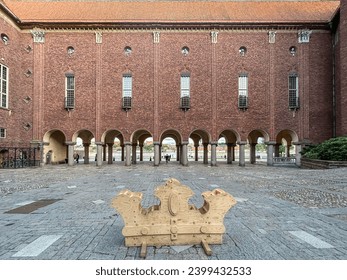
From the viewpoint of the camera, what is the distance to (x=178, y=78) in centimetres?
2372

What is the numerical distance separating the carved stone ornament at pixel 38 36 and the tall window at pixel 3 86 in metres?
4.49

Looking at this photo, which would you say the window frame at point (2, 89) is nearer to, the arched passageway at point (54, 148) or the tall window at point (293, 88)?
the arched passageway at point (54, 148)

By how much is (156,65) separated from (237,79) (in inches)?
339

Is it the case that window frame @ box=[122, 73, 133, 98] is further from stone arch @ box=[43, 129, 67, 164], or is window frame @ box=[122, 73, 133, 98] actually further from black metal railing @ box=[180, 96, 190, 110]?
stone arch @ box=[43, 129, 67, 164]

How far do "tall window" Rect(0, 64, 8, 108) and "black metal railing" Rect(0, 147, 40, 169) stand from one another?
4265mm

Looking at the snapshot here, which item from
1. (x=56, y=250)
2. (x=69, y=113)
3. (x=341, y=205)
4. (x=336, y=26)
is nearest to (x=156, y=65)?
(x=69, y=113)

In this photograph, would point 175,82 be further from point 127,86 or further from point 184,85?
point 127,86

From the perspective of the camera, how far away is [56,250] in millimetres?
3451

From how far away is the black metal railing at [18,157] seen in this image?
2025 centimetres

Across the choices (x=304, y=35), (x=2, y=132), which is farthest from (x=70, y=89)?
(x=304, y=35)

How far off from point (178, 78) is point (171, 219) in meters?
21.7

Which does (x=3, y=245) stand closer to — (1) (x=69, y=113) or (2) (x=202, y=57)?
(1) (x=69, y=113)

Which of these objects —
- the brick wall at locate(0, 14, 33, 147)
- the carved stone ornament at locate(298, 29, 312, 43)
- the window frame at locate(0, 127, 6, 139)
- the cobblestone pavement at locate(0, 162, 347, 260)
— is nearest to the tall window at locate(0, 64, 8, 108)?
the brick wall at locate(0, 14, 33, 147)
